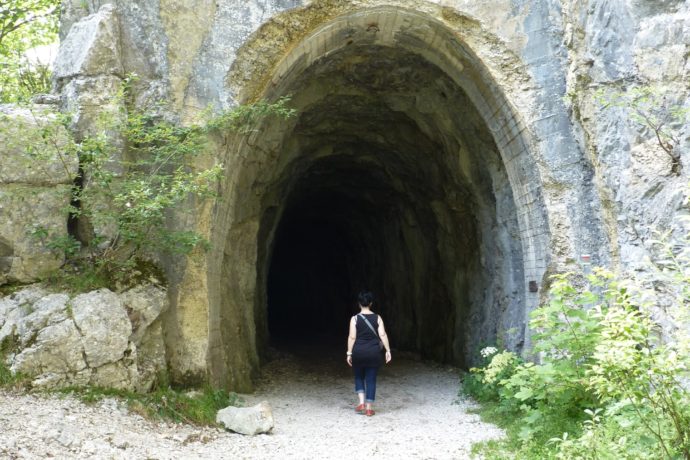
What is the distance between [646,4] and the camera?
5938 millimetres

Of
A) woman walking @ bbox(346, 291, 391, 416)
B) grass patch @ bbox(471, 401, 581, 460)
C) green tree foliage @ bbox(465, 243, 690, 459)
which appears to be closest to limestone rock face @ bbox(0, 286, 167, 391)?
woman walking @ bbox(346, 291, 391, 416)

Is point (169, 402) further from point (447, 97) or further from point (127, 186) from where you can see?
point (447, 97)

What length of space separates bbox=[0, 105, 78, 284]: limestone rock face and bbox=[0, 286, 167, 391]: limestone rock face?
330 millimetres

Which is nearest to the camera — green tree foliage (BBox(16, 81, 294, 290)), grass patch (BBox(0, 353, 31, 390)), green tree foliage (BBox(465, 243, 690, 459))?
green tree foliage (BBox(465, 243, 690, 459))

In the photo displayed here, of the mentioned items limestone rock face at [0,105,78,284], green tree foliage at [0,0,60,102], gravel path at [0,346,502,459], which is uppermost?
green tree foliage at [0,0,60,102]

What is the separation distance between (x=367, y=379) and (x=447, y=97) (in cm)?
433

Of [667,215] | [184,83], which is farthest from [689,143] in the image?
[184,83]

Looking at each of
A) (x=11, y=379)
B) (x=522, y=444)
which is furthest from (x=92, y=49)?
(x=522, y=444)

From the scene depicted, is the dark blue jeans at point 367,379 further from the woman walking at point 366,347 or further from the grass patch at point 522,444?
the grass patch at point 522,444

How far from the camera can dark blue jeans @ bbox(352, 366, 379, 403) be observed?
22.7 ft

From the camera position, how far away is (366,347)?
22.4 ft

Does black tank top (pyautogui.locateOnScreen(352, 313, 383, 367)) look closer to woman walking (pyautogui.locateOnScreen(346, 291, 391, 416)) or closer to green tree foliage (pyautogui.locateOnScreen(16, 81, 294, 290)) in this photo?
woman walking (pyautogui.locateOnScreen(346, 291, 391, 416))

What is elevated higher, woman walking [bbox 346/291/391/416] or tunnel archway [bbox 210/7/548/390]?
tunnel archway [bbox 210/7/548/390]

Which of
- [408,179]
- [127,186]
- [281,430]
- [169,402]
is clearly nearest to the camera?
[127,186]
